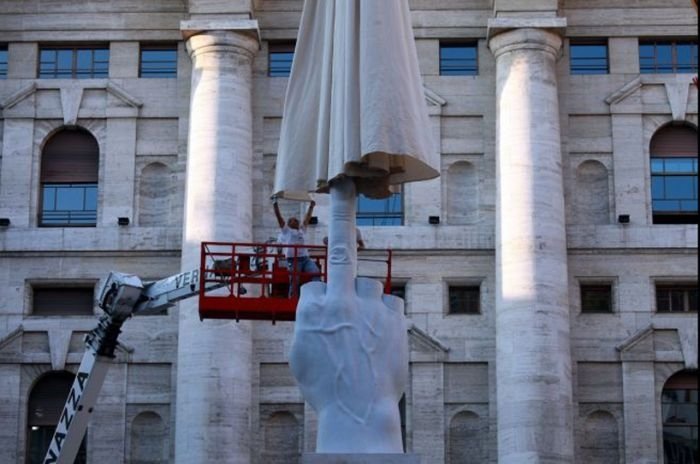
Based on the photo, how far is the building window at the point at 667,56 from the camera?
39.9 meters

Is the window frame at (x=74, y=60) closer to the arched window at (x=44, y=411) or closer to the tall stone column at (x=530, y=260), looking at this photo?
the arched window at (x=44, y=411)

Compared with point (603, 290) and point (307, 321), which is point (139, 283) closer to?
point (307, 321)

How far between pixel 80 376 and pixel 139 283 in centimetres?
217

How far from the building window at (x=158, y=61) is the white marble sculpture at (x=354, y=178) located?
2112 centimetres

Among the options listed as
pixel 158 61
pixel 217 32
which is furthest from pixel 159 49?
pixel 217 32

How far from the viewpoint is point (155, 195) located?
3928 cm

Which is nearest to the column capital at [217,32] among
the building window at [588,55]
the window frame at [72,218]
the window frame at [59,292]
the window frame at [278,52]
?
the window frame at [278,52]

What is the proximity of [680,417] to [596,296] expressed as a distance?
11.4ft

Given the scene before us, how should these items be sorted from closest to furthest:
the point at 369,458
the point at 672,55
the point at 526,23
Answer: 1. the point at 369,458
2. the point at 526,23
3. the point at 672,55

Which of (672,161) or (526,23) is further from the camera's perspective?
(672,161)

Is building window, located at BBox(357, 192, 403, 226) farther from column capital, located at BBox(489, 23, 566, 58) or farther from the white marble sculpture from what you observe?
the white marble sculpture

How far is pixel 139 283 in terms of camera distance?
28.9 meters

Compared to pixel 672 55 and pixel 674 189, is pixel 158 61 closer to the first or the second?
pixel 672 55

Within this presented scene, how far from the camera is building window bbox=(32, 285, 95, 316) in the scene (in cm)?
3884
